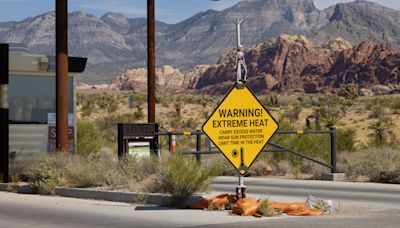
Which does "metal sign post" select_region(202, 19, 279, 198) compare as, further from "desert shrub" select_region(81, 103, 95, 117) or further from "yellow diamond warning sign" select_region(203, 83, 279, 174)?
"desert shrub" select_region(81, 103, 95, 117)

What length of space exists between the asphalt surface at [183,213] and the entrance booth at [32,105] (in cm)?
179

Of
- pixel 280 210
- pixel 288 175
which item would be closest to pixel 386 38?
pixel 288 175

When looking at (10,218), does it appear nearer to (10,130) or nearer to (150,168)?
(150,168)

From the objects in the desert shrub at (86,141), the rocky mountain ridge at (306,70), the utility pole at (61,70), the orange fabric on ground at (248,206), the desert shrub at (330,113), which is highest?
the rocky mountain ridge at (306,70)

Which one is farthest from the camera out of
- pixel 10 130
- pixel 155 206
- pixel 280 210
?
pixel 10 130

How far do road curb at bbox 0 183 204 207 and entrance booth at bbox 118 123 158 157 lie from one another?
2.66 m

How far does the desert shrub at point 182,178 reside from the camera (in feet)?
52.0

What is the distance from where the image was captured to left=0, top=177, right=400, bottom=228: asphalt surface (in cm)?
1348

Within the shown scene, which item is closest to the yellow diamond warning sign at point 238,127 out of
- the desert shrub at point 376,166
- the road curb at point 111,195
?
the road curb at point 111,195

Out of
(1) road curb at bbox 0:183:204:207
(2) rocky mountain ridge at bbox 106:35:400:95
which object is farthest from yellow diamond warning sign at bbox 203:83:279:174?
(2) rocky mountain ridge at bbox 106:35:400:95

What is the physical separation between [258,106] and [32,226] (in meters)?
4.95

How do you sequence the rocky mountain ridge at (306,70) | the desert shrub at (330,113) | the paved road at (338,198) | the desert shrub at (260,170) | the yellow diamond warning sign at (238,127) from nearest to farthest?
the paved road at (338,198) → the yellow diamond warning sign at (238,127) → the desert shrub at (260,170) → the desert shrub at (330,113) → the rocky mountain ridge at (306,70)

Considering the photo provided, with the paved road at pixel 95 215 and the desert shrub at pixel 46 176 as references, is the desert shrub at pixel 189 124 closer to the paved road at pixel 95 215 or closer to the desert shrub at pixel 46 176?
the desert shrub at pixel 46 176

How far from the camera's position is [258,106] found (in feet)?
51.5
